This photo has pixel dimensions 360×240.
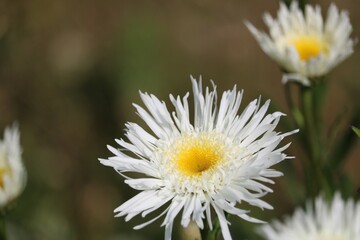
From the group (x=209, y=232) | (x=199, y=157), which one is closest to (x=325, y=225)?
(x=209, y=232)

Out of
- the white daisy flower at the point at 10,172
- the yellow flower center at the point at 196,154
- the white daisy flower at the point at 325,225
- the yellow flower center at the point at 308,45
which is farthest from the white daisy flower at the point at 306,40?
the white daisy flower at the point at 10,172

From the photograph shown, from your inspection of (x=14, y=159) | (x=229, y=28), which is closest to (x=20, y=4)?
(x=229, y=28)

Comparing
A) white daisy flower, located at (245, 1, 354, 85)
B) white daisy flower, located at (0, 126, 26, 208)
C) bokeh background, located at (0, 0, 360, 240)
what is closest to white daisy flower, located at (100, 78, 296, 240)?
white daisy flower, located at (245, 1, 354, 85)

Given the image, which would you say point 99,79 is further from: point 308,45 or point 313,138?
point 313,138

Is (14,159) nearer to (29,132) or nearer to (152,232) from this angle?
(152,232)

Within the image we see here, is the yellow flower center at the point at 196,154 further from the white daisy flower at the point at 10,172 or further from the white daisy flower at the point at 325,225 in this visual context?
the white daisy flower at the point at 10,172
